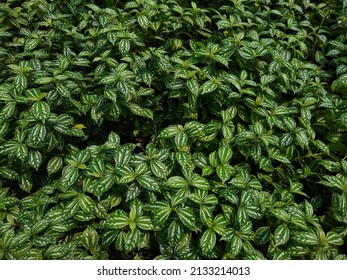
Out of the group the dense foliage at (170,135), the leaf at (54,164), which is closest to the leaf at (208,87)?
the dense foliage at (170,135)

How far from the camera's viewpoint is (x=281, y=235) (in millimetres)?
1829

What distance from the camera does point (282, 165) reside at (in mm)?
2264

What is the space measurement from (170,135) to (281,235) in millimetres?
787

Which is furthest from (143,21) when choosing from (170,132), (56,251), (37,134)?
(56,251)

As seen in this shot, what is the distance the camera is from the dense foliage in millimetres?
1839

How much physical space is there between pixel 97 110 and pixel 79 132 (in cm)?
17

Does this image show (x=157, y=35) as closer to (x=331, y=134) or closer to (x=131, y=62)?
(x=131, y=62)

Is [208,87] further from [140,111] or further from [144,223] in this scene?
[144,223]

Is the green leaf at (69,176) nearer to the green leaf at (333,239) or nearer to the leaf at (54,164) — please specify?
A: the leaf at (54,164)

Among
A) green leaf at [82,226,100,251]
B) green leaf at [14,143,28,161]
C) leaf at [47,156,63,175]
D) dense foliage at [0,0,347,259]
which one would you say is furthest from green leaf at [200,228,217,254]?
green leaf at [14,143,28,161]

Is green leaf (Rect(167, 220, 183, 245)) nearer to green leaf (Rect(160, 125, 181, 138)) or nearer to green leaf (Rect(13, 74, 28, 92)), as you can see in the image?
green leaf (Rect(160, 125, 181, 138))

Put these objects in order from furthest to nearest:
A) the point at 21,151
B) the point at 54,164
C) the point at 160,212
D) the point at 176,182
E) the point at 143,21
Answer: the point at 143,21
the point at 54,164
the point at 21,151
the point at 176,182
the point at 160,212
